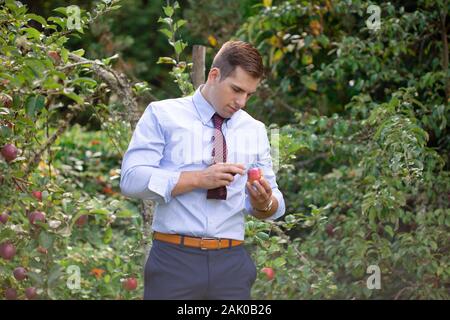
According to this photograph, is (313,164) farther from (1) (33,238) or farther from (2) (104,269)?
(1) (33,238)

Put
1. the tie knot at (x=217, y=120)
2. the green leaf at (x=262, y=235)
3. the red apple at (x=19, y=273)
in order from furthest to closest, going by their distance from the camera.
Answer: the green leaf at (x=262, y=235), the red apple at (x=19, y=273), the tie knot at (x=217, y=120)

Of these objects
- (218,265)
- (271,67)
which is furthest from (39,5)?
(218,265)

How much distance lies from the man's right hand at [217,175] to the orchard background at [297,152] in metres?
0.47

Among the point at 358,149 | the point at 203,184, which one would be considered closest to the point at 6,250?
the point at 203,184

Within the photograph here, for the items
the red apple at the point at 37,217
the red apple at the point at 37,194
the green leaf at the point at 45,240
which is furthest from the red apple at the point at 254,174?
the red apple at the point at 37,194

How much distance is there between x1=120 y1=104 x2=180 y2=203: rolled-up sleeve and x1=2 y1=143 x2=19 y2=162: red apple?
78 cm

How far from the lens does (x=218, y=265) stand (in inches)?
106

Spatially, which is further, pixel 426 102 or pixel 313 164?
pixel 313 164

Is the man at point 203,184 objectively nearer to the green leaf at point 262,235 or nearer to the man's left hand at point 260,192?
the man's left hand at point 260,192

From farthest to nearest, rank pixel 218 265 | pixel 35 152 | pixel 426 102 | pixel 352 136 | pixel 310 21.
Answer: pixel 310 21 < pixel 426 102 < pixel 352 136 < pixel 35 152 < pixel 218 265

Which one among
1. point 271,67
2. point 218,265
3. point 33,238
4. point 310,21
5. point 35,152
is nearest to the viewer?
point 218,265

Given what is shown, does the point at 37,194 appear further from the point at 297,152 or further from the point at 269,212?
the point at 297,152

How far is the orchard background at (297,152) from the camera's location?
11.1 feet
